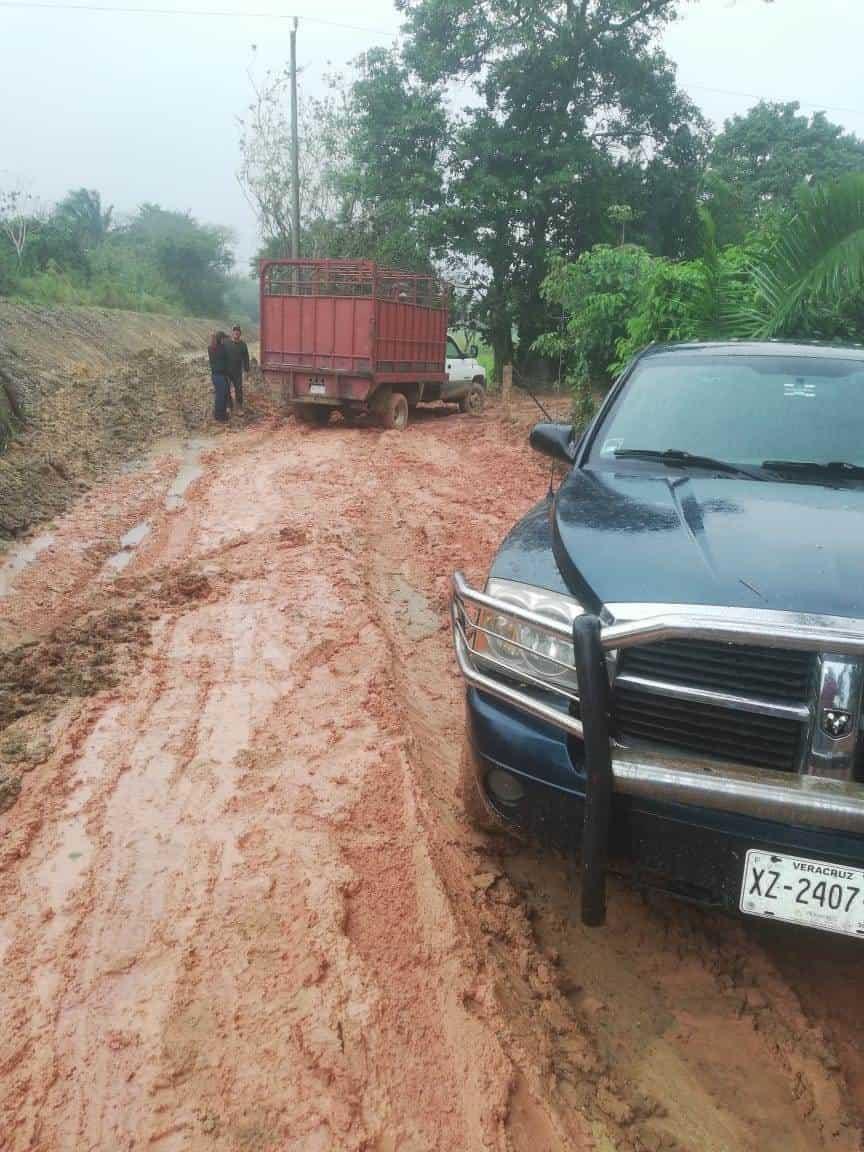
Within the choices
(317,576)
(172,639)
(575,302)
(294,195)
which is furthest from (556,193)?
(172,639)

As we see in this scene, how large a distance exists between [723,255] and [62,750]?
10092mm

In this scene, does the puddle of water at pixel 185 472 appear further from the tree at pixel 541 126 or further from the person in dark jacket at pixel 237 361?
the tree at pixel 541 126

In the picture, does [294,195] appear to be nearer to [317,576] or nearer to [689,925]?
[317,576]

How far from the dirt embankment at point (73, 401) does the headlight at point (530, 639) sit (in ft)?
21.6

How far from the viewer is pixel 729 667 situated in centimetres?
225

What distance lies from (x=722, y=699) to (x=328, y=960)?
1.35 m

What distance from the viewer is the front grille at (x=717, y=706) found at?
2195 millimetres

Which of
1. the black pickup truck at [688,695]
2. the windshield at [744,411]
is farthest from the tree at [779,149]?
the black pickup truck at [688,695]

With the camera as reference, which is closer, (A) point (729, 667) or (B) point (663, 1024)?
(A) point (729, 667)

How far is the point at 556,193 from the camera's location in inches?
949

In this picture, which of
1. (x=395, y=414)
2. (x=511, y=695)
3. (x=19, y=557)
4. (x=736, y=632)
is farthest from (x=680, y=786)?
(x=395, y=414)

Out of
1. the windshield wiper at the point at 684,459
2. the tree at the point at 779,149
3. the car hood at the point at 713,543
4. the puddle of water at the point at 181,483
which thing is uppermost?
the tree at the point at 779,149

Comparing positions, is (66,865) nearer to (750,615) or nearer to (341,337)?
(750,615)

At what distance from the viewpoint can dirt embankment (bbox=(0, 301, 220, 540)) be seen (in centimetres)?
1005
